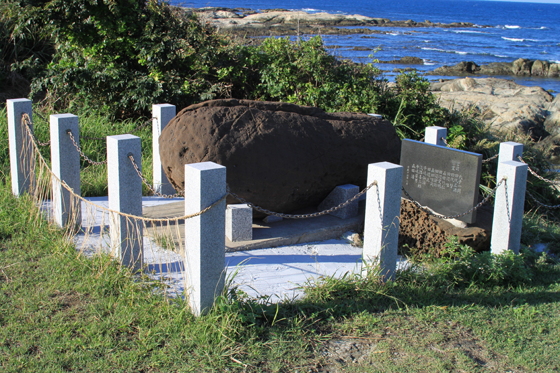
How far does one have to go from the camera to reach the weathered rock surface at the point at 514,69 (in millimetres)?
30531

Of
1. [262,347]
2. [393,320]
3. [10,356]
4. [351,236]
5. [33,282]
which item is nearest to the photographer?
[10,356]

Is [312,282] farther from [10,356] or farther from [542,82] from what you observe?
[542,82]

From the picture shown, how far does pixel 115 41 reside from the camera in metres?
9.43

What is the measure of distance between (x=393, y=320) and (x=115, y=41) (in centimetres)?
801

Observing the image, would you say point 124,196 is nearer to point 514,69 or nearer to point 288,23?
point 514,69

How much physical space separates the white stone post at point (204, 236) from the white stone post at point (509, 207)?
2691mm

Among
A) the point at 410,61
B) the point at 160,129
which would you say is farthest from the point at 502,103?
the point at 410,61

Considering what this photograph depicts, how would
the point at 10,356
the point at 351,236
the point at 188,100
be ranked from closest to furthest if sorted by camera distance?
the point at 10,356 → the point at 351,236 → the point at 188,100

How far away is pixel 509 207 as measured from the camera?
457cm

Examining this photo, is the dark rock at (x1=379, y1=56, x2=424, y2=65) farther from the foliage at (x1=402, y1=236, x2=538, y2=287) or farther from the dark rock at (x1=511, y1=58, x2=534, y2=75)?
the foliage at (x1=402, y1=236, x2=538, y2=287)

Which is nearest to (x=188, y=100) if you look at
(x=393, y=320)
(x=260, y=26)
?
(x=393, y=320)

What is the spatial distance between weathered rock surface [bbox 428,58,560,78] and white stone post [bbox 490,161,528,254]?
89.2ft

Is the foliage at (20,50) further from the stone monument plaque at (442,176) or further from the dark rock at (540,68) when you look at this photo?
the dark rock at (540,68)

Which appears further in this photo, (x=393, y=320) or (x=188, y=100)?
(x=188, y=100)
